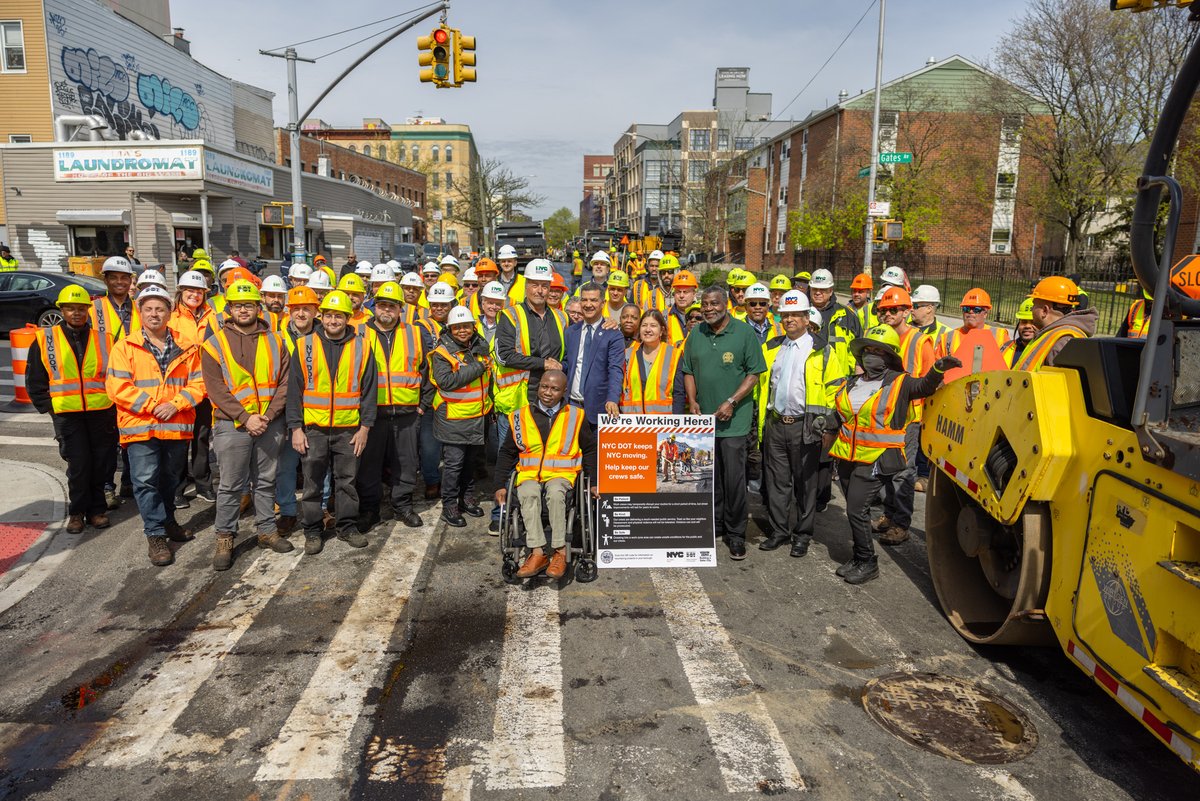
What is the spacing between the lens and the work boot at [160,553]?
6.12 metres

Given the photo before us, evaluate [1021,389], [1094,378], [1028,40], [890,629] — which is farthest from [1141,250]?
[1028,40]

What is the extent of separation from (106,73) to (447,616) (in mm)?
35592

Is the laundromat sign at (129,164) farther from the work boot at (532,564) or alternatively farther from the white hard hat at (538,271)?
the work boot at (532,564)

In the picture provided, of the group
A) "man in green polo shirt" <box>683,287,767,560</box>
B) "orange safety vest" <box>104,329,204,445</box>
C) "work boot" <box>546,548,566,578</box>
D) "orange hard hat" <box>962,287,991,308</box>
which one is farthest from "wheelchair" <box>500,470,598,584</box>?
"orange hard hat" <box>962,287,991,308</box>

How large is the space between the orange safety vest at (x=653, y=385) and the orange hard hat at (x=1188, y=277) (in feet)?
12.3

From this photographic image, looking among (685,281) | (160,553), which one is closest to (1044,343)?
(685,281)

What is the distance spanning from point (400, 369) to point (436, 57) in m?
8.83

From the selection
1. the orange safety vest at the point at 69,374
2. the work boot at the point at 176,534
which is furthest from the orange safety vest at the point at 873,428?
the orange safety vest at the point at 69,374

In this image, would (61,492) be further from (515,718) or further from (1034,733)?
(1034,733)

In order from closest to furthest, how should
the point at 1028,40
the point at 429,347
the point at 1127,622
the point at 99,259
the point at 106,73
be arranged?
the point at 1127,622 < the point at 429,347 < the point at 99,259 < the point at 1028,40 < the point at 106,73

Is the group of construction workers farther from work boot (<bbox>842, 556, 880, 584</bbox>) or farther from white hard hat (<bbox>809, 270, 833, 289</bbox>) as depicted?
white hard hat (<bbox>809, 270, 833, 289</bbox>)

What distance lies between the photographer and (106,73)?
1242 inches

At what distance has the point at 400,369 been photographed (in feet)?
22.8

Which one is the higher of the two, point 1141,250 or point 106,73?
point 106,73
